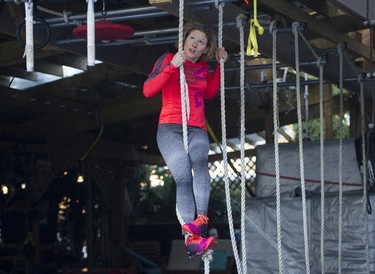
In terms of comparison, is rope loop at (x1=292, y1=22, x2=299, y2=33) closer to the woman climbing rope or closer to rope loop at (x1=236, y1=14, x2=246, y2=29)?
rope loop at (x1=236, y1=14, x2=246, y2=29)

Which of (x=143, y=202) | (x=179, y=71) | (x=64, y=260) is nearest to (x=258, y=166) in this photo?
(x=179, y=71)

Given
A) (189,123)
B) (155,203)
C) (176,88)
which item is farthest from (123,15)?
(155,203)

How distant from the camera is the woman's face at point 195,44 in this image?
11.7ft

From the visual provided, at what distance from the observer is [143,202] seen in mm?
12711

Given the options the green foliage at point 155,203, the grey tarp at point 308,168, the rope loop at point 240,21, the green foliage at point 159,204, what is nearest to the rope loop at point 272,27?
the rope loop at point 240,21

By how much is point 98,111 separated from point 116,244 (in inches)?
93.2

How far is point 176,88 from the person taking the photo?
368 cm

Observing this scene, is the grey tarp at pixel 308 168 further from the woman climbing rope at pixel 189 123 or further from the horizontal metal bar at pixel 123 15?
the woman climbing rope at pixel 189 123

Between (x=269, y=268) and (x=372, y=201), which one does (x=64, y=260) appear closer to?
(x=269, y=268)

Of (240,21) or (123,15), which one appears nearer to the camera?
(240,21)

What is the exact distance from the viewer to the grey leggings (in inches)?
140

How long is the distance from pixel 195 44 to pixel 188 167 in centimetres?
52

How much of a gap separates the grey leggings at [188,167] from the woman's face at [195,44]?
0.31 meters

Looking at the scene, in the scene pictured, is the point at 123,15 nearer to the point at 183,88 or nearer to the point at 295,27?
the point at 295,27
